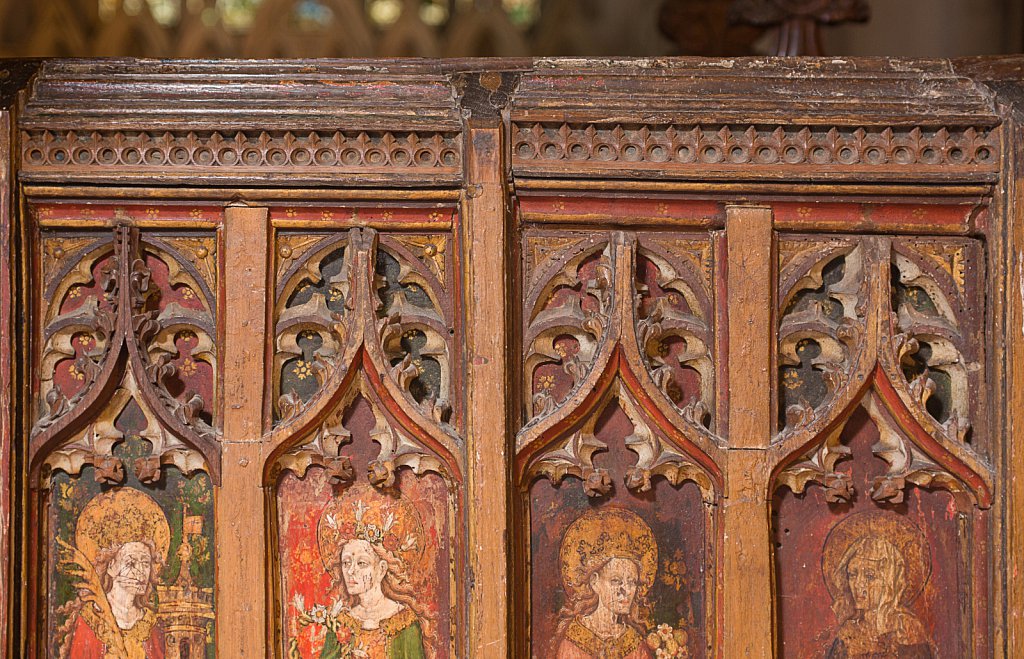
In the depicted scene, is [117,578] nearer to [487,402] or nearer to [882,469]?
[487,402]

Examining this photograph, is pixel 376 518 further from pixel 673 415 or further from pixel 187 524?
pixel 673 415

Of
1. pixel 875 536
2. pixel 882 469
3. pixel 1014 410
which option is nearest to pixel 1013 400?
pixel 1014 410

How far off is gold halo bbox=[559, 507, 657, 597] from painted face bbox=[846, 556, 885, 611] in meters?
0.51

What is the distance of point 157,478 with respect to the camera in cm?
247

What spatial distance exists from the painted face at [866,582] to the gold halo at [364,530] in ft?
3.64

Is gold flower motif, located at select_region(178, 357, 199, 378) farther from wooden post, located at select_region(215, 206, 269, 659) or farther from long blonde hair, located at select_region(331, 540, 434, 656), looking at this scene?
long blonde hair, located at select_region(331, 540, 434, 656)

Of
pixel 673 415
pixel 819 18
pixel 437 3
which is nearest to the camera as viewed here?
pixel 673 415

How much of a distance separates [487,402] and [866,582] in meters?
1.08

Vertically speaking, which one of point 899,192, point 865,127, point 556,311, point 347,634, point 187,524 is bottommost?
point 347,634

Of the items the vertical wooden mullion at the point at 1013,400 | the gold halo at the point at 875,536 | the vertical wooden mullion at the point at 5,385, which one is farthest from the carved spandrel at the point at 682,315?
the vertical wooden mullion at the point at 5,385

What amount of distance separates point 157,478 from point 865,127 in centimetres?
201

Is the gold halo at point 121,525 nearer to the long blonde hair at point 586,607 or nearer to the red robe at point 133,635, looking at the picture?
the red robe at point 133,635

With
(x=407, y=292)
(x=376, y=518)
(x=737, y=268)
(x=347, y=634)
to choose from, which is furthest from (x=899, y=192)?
(x=347, y=634)

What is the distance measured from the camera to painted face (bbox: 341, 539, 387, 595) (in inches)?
98.7
